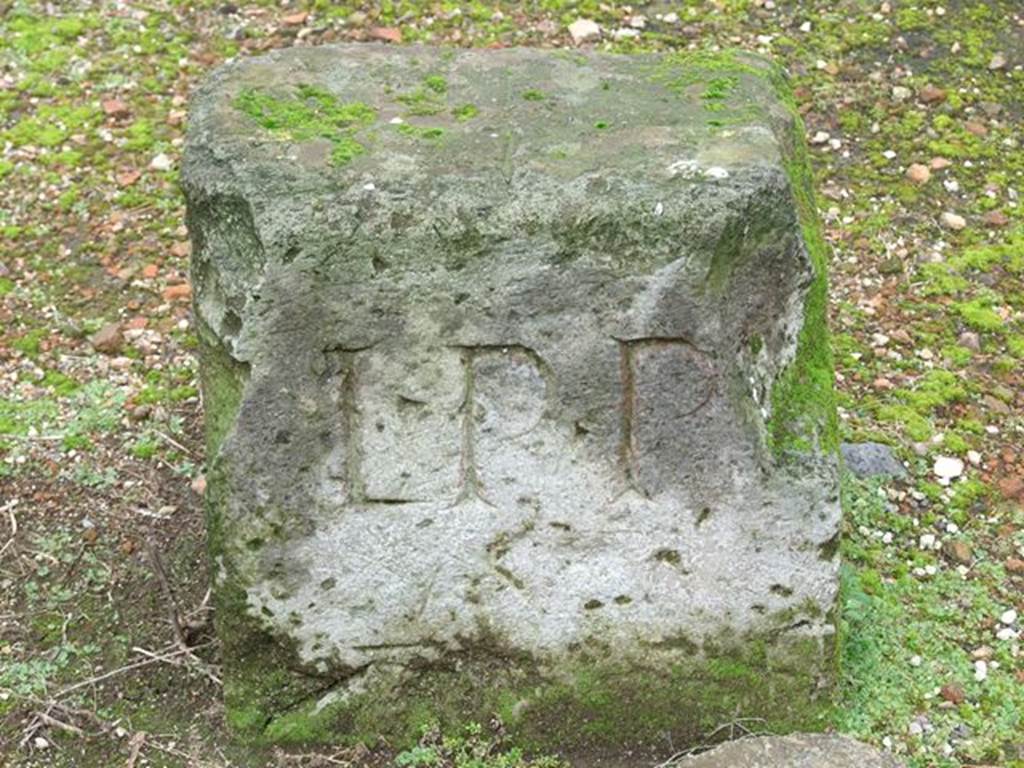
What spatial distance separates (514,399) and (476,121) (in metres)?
0.67

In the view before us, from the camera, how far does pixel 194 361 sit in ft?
16.7

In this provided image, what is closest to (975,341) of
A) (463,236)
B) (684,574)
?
(684,574)

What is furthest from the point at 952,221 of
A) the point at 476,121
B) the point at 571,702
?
the point at 571,702

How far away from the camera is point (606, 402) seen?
135 inches

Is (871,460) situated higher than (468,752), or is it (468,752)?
(871,460)

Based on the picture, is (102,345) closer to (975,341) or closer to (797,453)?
(797,453)

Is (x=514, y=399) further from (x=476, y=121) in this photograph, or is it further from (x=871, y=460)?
(x=871, y=460)

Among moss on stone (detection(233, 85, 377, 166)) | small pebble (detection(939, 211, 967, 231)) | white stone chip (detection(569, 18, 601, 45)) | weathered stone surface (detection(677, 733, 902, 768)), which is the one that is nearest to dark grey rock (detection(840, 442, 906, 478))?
weathered stone surface (detection(677, 733, 902, 768))

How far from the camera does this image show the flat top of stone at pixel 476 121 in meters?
3.32

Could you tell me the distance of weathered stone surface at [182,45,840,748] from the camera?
329 centimetres

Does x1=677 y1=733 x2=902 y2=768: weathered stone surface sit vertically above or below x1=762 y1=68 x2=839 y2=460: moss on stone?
below

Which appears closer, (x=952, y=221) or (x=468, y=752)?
(x=468, y=752)

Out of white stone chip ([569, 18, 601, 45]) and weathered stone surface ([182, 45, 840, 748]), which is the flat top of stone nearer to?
weathered stone surface ([182, 45, 840, 748])

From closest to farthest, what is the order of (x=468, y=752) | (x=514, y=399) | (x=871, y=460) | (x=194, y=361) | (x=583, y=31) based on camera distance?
(x=514, y=399)
(x=468, y=752)
(x=871, y=460)
(x=194, y=361)
(x=583, y=31)
